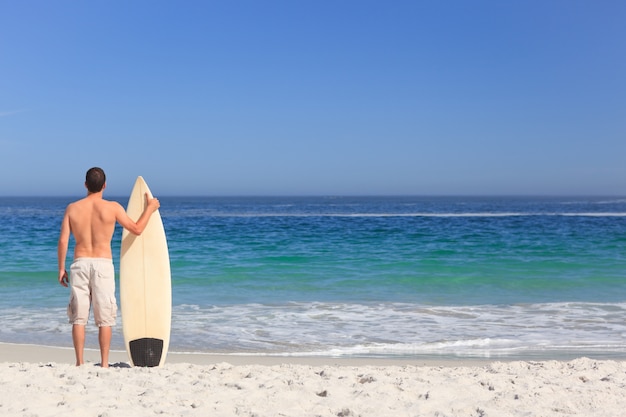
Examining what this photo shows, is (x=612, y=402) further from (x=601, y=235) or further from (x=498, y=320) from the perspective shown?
(x=601, y=235)

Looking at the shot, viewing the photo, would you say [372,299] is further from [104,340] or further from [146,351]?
[104,340]

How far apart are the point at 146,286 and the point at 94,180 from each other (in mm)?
1153

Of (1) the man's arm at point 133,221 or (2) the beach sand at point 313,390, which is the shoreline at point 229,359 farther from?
(1) the man's arm at point 133,221

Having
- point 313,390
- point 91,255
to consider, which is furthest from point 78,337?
point 313,390

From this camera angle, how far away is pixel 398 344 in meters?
6.46

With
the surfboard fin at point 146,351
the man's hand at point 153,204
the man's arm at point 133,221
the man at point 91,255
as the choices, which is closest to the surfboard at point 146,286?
the surfboard fin at point 146,351

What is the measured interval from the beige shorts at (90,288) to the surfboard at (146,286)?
639mm

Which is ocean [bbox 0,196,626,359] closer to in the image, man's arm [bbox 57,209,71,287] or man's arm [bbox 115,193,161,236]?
man's arm [bbox 115,193,161,236]

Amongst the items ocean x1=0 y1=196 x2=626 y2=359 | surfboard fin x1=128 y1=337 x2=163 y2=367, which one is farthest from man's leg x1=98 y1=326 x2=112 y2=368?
ocean x1=0 y1=196 x2=626 y2=359

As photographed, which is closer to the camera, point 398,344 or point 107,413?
point 107,413

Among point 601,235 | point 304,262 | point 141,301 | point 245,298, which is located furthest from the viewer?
point 601,235

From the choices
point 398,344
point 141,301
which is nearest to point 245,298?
point 398,344

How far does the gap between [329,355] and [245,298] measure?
145 inches

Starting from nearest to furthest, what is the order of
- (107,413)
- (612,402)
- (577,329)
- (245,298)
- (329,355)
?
(107,413), (612,402), (329,355), (577,329), (245,298)
